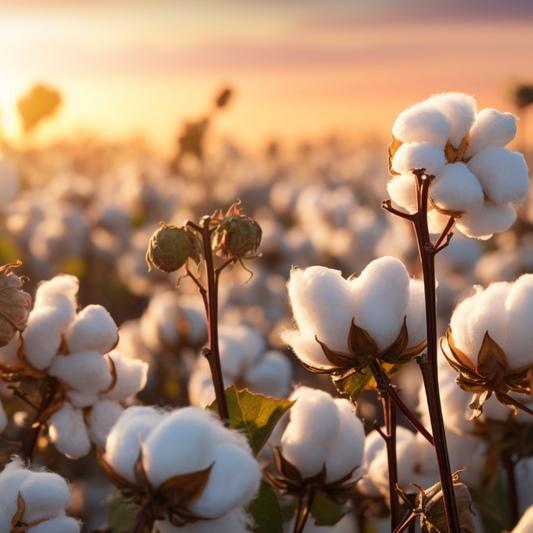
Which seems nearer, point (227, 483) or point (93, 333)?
point (227, 483)

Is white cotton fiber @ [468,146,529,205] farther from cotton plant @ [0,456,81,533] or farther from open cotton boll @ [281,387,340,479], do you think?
cotton plant @ [0,456,81,533]

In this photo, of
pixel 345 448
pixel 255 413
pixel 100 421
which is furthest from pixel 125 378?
pixel 345 448

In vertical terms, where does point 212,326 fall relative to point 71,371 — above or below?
above

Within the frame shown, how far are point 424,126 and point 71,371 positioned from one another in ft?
1.78

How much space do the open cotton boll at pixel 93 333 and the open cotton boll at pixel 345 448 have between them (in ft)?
1.04

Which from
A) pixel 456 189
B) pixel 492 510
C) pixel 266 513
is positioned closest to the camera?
pixel 456 189

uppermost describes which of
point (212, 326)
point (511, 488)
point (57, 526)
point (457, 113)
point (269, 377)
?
point (457, 113)

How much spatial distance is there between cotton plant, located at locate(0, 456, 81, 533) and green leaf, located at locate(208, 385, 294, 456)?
223 millimetres

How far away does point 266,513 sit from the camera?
2.77ft

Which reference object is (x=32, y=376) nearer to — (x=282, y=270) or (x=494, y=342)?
(x=494, y=342)

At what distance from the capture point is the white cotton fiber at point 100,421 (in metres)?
0.94

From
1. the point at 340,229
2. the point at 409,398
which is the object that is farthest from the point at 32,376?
the point at 340,229

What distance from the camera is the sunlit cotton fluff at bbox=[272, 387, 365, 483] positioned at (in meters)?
0.87

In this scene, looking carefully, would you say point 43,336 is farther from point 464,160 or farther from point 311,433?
point 464,160
